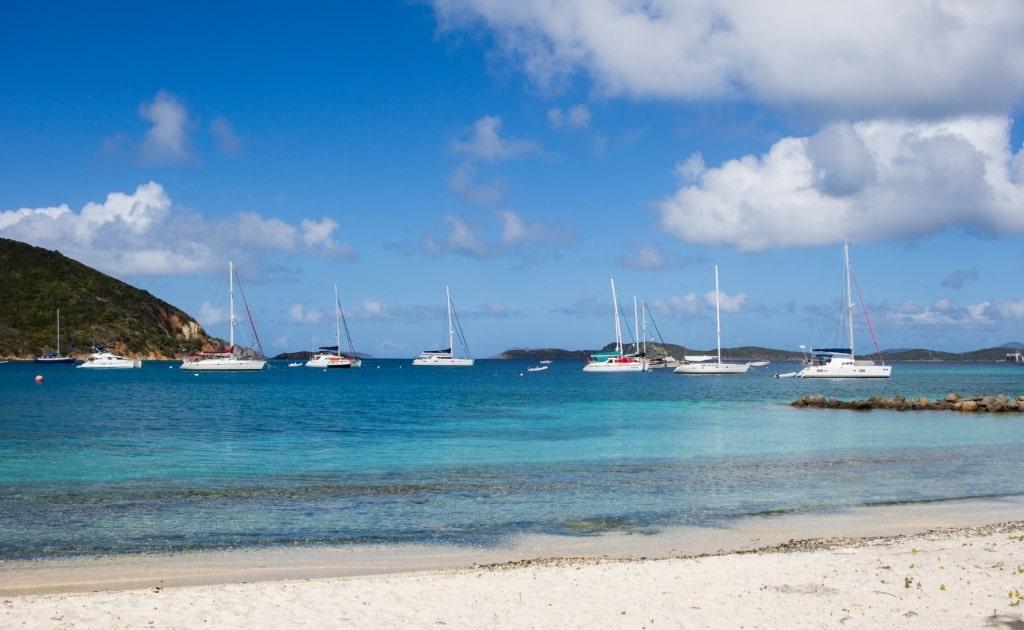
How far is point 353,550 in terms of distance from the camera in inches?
622

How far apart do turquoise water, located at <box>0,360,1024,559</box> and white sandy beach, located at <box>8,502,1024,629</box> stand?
1.67m

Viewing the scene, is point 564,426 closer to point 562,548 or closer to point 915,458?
point 915,458

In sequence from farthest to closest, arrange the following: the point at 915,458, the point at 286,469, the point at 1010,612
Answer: the point at 915,458 → the point at 286,469 → the point at 1010,612

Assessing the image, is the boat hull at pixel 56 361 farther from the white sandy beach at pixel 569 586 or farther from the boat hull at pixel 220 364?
the white sandy beach at pixel 569 586

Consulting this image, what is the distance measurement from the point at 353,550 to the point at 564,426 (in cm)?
2915

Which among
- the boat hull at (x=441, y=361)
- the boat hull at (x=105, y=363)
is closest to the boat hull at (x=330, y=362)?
the boat hull at (x=441, y=361)

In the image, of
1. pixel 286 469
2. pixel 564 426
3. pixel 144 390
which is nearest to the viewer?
pixel 286 469

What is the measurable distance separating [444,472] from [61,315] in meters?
185

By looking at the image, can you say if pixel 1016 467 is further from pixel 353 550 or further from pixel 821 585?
pixel 353 550

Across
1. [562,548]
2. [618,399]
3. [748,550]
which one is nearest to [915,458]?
[748,550]

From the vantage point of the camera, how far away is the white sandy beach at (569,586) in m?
10.6

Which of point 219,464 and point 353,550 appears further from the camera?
point 219,464

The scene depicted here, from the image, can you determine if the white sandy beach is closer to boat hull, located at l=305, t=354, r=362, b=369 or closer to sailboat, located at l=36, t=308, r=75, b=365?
boat hull, located at l=305, t=354, r=362, b=369

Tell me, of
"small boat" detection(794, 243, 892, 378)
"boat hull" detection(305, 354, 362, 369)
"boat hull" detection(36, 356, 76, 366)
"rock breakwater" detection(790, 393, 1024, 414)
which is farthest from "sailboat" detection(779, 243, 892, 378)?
"boat hull" detection(36, 356, 76, 366)
